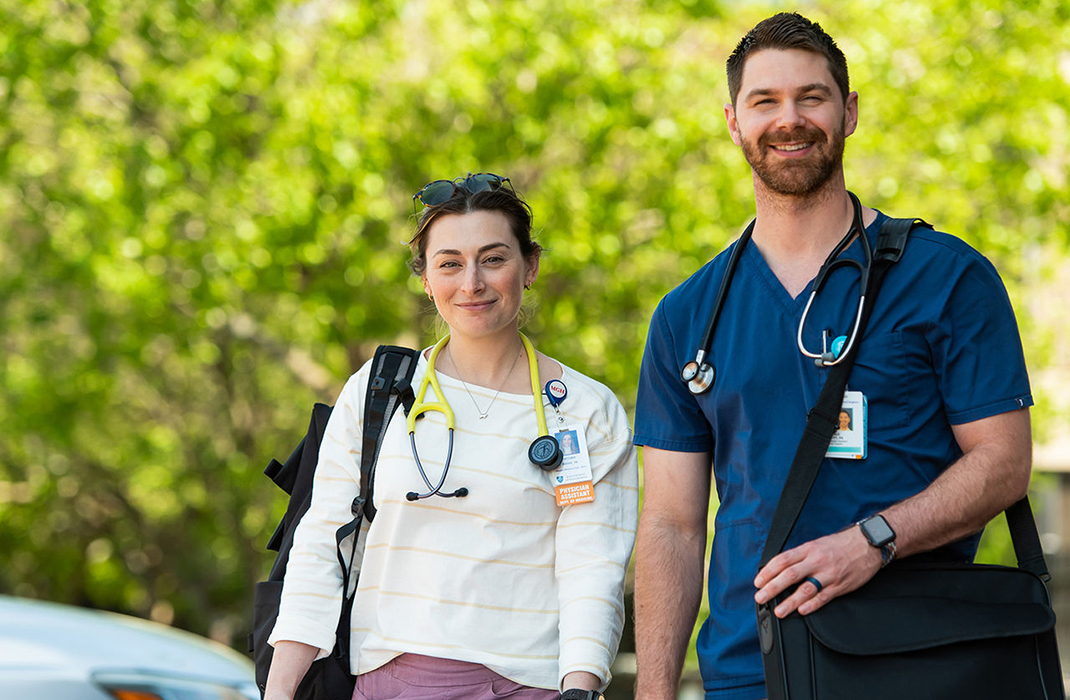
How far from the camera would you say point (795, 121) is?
2.45m

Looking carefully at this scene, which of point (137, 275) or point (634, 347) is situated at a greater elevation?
point (137, 275)

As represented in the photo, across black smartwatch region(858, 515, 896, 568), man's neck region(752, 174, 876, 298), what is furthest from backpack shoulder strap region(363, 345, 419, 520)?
black smartwatch region(858, 515, 896, 568)

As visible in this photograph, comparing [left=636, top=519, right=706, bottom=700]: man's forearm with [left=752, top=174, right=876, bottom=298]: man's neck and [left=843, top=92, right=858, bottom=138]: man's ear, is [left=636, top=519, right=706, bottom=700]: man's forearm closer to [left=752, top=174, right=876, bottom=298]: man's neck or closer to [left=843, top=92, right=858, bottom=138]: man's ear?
[left=752, top=174, right=876, bottom=298]: man's neck

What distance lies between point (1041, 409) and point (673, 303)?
923 centimetres

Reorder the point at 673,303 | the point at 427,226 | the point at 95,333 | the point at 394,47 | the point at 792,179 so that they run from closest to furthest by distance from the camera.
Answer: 1. the point at 792,179
2. the point at 673,303
3. the point at 427,226
4. the point at 394,47
5. the point at 95,333

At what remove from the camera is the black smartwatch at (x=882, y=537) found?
2.18 m

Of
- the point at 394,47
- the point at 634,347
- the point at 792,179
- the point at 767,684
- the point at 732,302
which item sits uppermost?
the point at 394,47

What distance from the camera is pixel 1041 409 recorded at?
1081 centimetres

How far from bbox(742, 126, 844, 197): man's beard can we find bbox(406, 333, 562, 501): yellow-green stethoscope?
28.3 inches

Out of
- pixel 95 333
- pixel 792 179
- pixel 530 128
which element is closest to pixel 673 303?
pixel 792 179

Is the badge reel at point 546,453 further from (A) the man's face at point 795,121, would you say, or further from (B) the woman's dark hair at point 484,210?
→ (A) the man's face at point 795,121

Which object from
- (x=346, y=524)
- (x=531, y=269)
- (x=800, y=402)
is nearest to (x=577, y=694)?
(x=346, y=524)

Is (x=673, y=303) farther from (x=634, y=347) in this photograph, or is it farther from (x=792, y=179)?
(x=634, y=347)

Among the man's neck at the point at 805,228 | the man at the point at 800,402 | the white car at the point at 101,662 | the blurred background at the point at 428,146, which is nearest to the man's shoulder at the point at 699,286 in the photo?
the man at the point at 800,402
